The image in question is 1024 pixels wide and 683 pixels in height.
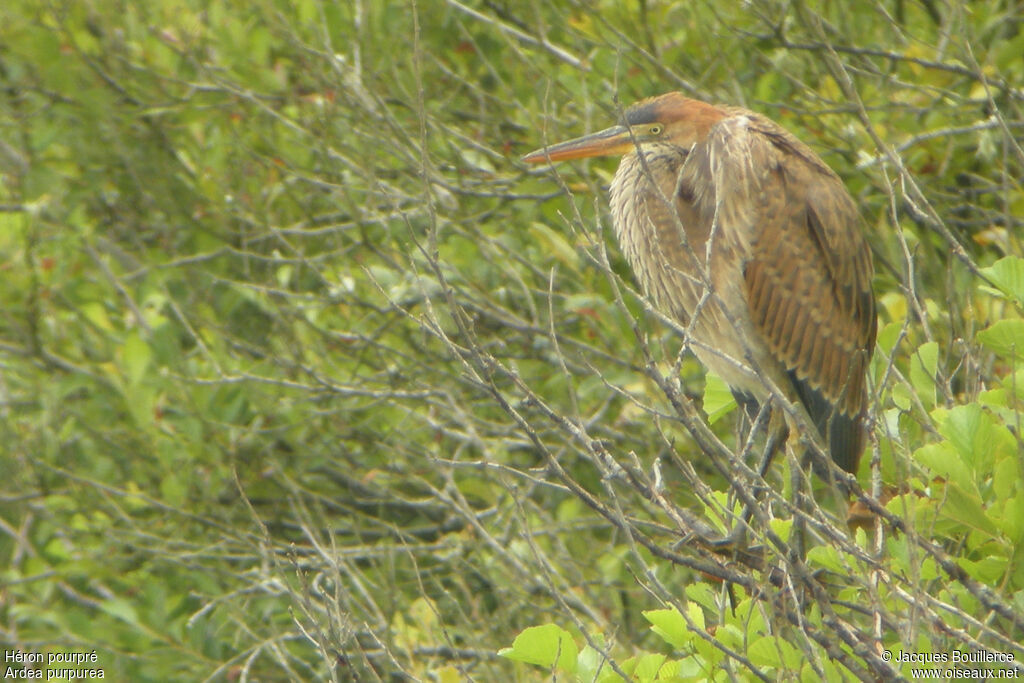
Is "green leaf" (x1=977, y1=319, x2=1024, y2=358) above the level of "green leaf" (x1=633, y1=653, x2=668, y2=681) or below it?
above

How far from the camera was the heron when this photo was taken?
349 centimetres

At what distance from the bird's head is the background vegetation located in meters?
0.24

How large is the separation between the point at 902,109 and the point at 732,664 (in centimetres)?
238

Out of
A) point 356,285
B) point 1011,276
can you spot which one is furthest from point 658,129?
point 1011,276

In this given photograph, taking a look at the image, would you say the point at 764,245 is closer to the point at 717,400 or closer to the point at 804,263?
the point at 804,263

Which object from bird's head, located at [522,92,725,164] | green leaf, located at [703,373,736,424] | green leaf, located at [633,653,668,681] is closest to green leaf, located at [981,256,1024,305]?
green leaf, located at [703,373,736,424]

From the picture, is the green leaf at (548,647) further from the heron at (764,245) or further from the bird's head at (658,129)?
the bird's head at (658,129)

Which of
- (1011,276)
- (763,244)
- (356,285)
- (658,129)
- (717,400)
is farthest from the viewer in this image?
(356,285)

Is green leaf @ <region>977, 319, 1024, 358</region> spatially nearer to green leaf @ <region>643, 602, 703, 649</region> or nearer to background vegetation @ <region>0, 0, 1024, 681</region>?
green leaf @ <region>643, 602, 703, 649</region>

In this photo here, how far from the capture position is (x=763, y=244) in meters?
3.52

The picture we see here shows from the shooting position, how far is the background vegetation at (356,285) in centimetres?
391

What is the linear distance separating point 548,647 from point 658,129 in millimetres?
2009

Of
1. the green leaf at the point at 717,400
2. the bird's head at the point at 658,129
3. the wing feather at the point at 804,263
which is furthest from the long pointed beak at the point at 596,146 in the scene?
the green leaf at the point at 717,400

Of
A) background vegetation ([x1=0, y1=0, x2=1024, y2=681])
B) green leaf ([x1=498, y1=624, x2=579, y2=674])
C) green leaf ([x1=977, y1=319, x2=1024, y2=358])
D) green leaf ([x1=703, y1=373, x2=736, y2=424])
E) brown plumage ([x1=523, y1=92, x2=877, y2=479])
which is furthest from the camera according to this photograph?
background vegetation ([x1=0, y1=0, x2=1024, y2=681])
